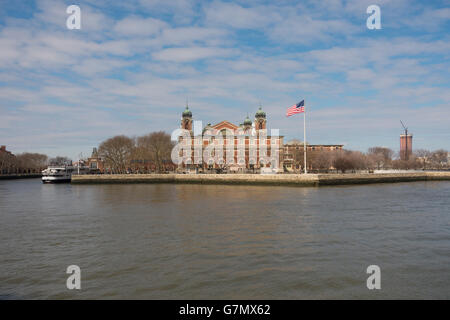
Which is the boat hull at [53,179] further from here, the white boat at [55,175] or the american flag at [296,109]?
the american flag at [296,109]

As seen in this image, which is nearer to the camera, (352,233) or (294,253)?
Answer: (294,253)

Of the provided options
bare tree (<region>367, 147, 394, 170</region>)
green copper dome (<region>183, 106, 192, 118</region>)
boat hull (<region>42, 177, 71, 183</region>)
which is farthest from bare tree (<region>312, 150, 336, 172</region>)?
boat hull (<region>42, 177, 71, 183</region>)

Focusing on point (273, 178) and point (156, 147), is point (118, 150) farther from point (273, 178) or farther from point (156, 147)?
point (273, 178)

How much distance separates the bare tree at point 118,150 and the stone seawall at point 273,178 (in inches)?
722

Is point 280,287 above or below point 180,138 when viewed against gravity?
below

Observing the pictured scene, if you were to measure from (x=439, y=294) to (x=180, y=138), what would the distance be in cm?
10419

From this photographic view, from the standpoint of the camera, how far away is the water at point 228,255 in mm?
10734

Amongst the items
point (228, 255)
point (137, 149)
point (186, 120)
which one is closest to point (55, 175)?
point (137, 149)

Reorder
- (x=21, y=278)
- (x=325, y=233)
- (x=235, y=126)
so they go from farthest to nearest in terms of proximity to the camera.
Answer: (x=235, y=126) → (x=325, y=233) → (x=21, y=278)

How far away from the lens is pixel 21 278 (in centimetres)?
1185

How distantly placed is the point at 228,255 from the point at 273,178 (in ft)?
152

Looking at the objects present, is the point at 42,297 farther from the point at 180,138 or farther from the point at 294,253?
the point at 180,138

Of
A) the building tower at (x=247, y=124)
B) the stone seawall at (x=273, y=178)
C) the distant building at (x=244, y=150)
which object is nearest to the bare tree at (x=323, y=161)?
the distant building at (x=244, y=150)
